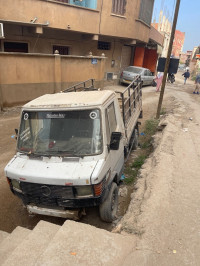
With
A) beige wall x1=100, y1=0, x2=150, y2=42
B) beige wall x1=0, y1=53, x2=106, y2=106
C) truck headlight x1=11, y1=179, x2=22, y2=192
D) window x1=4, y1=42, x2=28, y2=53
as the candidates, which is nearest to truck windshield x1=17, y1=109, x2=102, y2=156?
truck headlight x1=11, y1=179, x2=22, y2=192

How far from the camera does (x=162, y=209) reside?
3.73 meters

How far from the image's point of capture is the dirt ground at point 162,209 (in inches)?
114

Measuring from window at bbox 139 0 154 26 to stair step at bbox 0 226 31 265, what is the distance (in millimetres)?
17379

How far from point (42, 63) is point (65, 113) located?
311 inches

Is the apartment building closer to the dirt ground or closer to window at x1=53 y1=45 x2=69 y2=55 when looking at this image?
window at x1=53 y1=45 x2=69 y2=55

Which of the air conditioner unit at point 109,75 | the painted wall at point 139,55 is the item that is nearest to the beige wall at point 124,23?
the air conditioner unit at point 109,75

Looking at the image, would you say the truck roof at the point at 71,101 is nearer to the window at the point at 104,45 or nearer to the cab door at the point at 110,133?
the cab door at the point at 110,133

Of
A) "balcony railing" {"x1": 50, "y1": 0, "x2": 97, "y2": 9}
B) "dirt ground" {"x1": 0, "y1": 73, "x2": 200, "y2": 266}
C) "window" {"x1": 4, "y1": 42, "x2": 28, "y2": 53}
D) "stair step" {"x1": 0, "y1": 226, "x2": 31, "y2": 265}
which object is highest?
"balcony railing" {"x1": 50, "y1": 0, "x2": 97, "y2": 9}

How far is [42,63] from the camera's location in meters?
10.6

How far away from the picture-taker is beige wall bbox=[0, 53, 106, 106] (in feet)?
32.0

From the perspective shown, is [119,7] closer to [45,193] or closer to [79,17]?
[79,17]

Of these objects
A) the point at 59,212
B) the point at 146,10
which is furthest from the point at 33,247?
the point at 146,10

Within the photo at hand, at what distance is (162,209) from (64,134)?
2149mm

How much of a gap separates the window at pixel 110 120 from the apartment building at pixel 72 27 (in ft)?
24.0
